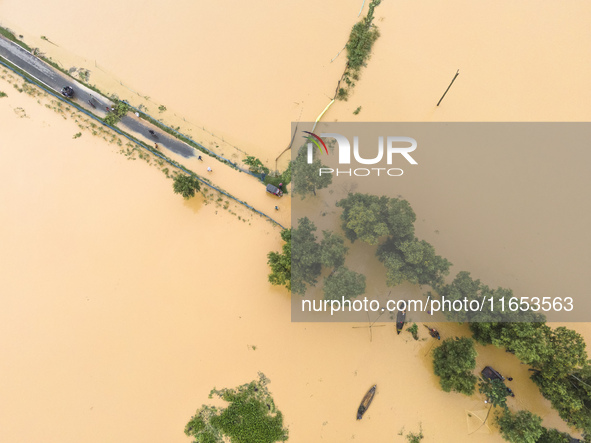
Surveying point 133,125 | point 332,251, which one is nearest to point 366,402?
point 332,251

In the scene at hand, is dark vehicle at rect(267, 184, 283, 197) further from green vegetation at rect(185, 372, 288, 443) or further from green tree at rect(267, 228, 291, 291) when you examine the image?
green vegetation at rect(185, 372, 288, 443)

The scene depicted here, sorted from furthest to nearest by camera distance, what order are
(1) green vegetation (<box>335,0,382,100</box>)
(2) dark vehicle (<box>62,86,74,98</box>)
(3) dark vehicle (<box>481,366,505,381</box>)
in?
(1) green vegetation (<box>335,0,382,100</box>), (2) dark vehicle (<box>62,86,74,98</box>), (3) dark vehicle (<box>481,366,505,381</box>)

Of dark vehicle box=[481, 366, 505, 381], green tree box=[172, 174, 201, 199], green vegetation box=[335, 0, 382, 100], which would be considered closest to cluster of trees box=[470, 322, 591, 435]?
dark vehicle box=[481, 366, 505, 381]

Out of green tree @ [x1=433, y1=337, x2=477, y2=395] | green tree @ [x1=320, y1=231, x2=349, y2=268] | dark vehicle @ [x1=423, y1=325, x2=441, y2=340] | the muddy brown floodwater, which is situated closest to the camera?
green tree @ [x1=433, y1=337, x2=477, y2=395]

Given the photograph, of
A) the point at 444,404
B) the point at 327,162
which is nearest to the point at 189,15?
the point at 327,162

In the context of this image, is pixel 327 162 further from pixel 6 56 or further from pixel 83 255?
pixel 6 56

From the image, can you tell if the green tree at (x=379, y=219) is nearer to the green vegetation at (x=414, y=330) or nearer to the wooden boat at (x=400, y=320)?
the wooden boat at (x=400, y=320)

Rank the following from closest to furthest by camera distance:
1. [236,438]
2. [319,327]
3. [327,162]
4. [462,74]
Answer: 1. [236,438]
2. [319,327]
3. [327,162]
4. [462,74]
